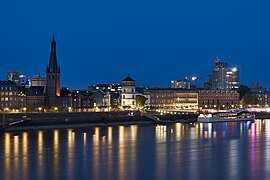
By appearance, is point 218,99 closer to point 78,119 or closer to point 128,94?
point 128,94

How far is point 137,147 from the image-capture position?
1267 inches

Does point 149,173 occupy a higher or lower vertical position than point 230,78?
lower

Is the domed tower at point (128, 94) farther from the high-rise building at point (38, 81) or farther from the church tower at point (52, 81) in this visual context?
the high-rise building at point (38, 81)

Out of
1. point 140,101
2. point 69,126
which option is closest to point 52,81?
point 140,101

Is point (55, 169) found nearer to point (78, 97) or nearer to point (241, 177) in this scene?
point (241, 177)

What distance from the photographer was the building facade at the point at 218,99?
98062 millimetres

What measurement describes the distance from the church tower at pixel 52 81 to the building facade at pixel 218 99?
33.7 m

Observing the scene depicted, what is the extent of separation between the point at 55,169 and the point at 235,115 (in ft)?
158

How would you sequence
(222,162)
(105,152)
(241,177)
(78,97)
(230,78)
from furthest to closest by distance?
(230,78)
(78,97)
(105,152)
(222,162)
(241,177)

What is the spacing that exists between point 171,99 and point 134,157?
65.0 meters

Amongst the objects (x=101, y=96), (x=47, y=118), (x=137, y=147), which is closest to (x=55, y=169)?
(x=137, y=147)

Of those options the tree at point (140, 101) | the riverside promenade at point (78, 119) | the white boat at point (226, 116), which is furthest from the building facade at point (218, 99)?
the riverside promenade at point (78, 119)

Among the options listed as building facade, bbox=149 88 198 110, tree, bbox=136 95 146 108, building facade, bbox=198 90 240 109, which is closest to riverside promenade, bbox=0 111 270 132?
tree, bbox=136 95 146 108

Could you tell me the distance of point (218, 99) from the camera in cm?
10138
